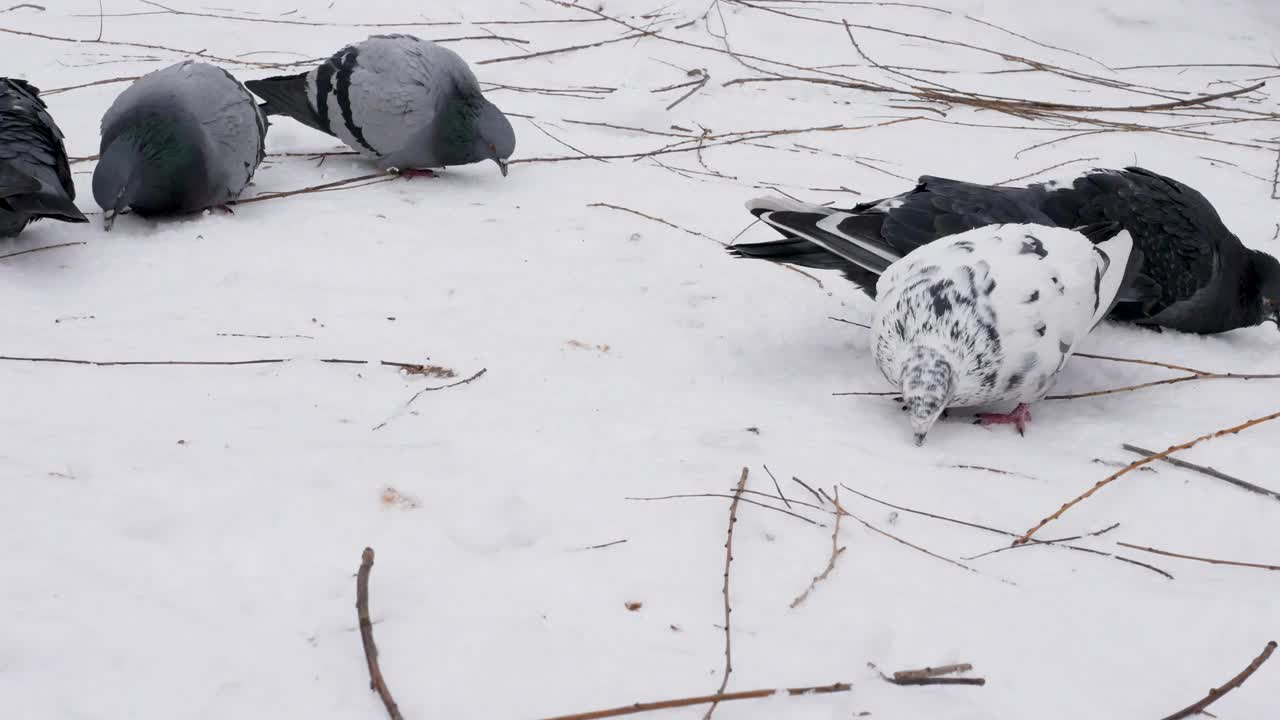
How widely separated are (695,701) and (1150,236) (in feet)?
8.00

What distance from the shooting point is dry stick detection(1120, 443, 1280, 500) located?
209cm

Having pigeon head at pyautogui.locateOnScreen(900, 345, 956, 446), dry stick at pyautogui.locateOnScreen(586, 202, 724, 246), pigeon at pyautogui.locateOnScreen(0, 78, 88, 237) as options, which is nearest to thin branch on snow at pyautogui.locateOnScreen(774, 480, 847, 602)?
pigeon head at pyautogui.locateOnScreen(900, 345, 956, 446)

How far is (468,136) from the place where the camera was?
12.9 feet

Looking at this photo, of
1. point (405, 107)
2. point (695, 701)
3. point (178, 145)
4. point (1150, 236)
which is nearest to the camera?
point (695, 701)

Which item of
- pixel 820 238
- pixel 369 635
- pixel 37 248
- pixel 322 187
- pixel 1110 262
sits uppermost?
pixel 1110 262

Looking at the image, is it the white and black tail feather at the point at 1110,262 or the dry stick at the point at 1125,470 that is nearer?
the dry stick at the point at 1125,470

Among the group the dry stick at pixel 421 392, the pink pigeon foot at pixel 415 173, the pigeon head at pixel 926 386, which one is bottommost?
the pink pigeon foot at pixel 415 173

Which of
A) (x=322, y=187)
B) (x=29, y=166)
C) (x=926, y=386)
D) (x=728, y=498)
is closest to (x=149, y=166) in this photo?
(x=29, y=166)

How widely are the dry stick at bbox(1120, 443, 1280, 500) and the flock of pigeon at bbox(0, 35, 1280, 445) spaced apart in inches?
11.3

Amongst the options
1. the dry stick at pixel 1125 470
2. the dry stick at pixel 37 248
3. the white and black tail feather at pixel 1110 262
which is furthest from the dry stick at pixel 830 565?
the dry stick at pixel 37 248

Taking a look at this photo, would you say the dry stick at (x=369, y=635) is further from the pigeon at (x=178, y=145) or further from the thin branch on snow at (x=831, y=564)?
the pigeon at (x=178, y=145)

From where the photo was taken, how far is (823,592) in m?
1.72

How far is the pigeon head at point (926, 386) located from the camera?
7.61 feet

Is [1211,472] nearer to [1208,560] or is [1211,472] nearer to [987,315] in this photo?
[1208,560]
